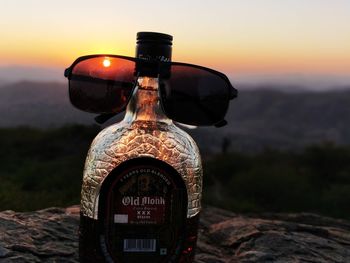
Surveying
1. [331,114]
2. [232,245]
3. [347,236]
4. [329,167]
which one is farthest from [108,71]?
[331,114]

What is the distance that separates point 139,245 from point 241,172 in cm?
1384

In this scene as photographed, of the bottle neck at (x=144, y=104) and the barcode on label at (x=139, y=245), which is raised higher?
the bottle neck at (x=144, y=104)

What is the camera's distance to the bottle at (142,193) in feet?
5.82

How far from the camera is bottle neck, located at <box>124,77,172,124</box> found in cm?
195

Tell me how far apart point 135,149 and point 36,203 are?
1.76 m

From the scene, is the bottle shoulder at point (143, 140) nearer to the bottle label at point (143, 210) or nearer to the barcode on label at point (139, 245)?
the bottle label at point (143, 210)

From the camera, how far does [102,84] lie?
78.7 inches

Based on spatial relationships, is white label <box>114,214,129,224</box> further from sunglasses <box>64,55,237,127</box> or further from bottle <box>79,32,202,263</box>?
sunglasses <box>64,55,237,127</box>

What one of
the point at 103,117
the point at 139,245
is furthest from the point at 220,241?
the point at 103,117

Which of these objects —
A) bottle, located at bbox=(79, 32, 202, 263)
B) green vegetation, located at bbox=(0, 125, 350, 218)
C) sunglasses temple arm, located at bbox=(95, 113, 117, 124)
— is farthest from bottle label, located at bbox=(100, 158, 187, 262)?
green vegetation, located at bbox=(0, 125, 350, 218)

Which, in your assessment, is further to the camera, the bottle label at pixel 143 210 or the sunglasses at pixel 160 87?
the sunglasses at pixel 160 87

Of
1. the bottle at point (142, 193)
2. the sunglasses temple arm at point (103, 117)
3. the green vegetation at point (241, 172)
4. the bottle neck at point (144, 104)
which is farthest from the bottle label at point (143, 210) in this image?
the green vegetation at point (241, 172)

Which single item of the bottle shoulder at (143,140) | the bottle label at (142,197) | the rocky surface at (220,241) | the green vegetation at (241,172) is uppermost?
the bottle shoulder at (143,140)

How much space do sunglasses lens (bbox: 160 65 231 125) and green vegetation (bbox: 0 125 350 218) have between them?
2.50m
